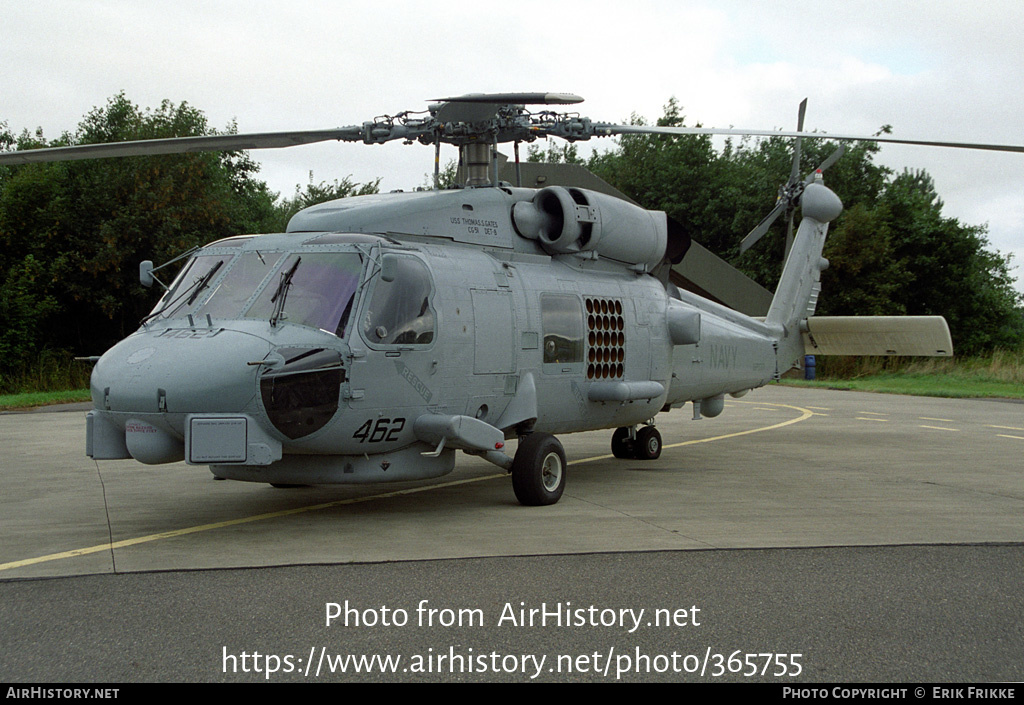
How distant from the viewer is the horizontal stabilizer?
50.2 feet

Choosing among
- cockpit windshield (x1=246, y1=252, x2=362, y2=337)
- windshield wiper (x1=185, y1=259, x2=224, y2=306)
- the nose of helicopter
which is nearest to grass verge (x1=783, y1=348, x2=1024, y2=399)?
cockpit windshield (x1=246, y1=252, x2=362, y2=337)

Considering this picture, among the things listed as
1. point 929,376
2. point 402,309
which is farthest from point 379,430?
point 929,376

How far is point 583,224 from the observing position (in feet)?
36.3

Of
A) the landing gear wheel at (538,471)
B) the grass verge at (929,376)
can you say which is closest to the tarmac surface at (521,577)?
the landing gear wheel at (538,471)

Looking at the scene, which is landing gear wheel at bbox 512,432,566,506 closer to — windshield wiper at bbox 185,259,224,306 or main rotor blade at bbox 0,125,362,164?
windshield wiper at bbox 185,259,224,306

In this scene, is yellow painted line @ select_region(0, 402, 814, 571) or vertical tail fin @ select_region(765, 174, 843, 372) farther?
vertical tail fin @ select_region(765, 174, 843, 372)


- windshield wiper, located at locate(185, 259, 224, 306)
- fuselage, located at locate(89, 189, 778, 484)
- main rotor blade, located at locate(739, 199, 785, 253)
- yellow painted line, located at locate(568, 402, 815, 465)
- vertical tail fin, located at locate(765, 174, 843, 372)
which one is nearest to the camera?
fuselage, located at locate(89, 189, 778, 484)

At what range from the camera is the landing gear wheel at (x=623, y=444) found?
13562 mm

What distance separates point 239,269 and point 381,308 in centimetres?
132

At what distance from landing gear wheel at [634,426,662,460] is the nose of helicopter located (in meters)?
6.90

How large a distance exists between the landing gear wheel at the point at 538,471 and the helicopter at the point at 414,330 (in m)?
0.02

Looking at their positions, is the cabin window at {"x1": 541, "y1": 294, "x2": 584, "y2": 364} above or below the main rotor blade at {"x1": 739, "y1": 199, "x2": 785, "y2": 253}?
below

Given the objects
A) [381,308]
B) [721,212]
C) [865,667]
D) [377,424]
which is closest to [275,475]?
[377,424]

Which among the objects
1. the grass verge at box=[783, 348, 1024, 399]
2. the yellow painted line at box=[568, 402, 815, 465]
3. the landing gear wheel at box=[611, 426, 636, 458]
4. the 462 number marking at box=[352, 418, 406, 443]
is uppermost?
the 462 number marking at box=[352, 418, 406, 443]
